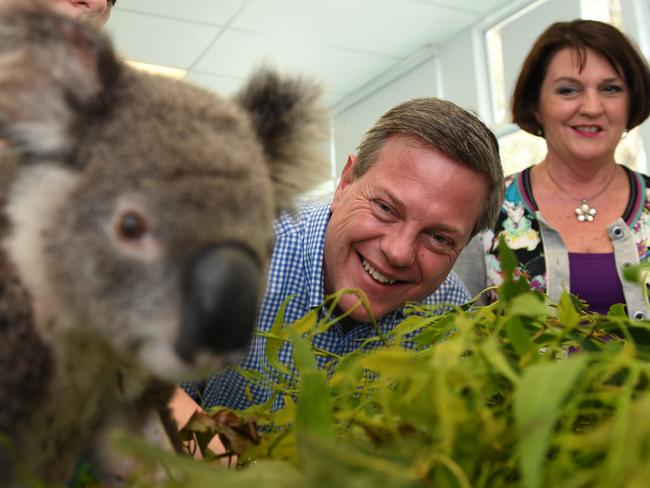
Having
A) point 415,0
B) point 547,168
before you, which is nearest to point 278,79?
point 547,168

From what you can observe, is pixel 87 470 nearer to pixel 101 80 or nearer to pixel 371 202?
pixel 101 80

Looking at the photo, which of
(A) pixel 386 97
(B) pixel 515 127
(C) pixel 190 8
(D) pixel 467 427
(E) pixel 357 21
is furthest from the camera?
(A) pixel 386 97

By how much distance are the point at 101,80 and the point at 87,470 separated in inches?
12.1

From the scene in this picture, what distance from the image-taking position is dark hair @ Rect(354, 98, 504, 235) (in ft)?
4.18

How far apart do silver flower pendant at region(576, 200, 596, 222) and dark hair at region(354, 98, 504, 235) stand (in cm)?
67

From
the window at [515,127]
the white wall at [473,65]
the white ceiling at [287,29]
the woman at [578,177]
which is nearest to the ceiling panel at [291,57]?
the white ceiling at [287,29]

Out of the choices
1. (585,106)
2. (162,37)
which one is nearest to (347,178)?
(585,106)

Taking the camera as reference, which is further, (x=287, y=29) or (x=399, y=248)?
(x=287, y=29)

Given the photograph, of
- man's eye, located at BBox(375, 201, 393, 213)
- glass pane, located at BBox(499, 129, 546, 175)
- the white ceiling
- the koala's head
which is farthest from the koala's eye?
glass pane, located at BBox(499, 129, 546, 175)

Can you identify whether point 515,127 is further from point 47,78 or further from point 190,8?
point 47,78

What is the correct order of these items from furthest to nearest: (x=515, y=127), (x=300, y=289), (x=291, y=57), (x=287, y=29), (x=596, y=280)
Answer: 1. (x=291, y=57)
2. (x=287, y=29)
3. (x=515, y=127)
4. (x=596, y=280)
5. (x=300, y=289)

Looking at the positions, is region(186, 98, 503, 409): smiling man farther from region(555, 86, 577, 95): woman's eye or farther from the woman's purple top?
region(555, 86, 577, 95): woman's eye

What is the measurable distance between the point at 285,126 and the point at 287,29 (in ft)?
15.1

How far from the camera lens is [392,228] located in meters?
1.32
